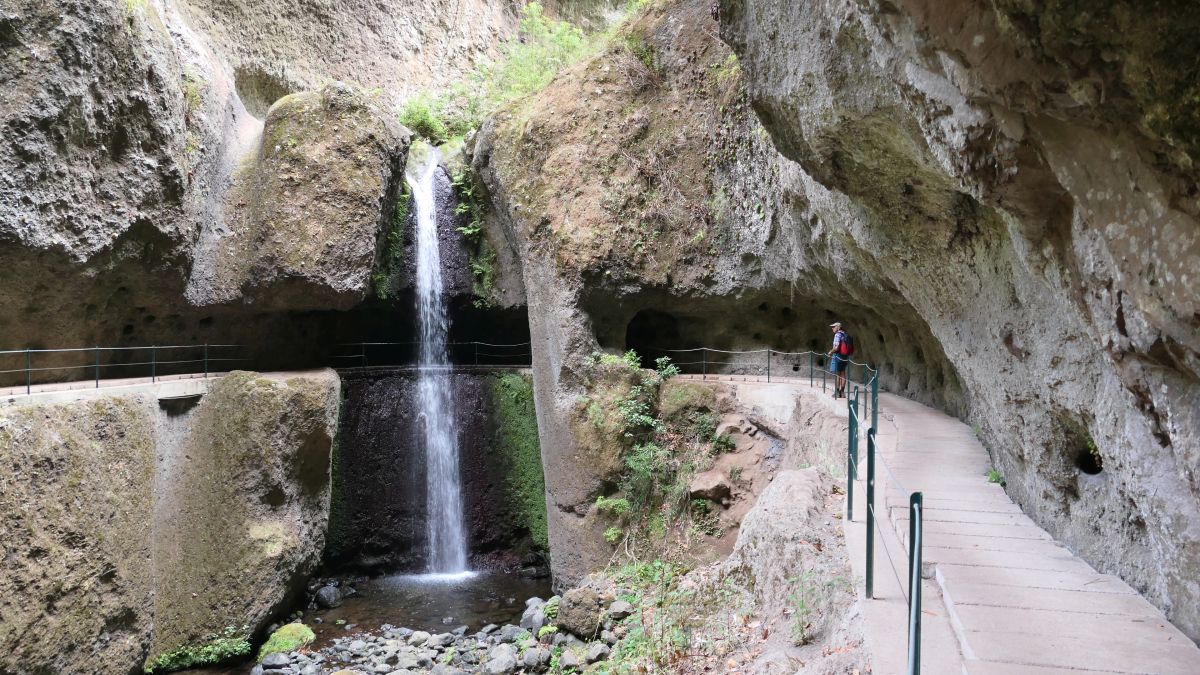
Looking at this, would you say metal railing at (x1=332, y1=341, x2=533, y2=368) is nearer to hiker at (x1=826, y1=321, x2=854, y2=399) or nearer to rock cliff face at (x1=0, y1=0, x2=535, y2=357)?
rock cliff face at (x1=0, y1=0, x2=535, y2=357)

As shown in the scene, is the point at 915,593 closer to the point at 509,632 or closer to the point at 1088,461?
the point at 1088,461

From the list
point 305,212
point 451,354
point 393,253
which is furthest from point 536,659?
point 393,253

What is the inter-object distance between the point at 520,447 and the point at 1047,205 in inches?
479

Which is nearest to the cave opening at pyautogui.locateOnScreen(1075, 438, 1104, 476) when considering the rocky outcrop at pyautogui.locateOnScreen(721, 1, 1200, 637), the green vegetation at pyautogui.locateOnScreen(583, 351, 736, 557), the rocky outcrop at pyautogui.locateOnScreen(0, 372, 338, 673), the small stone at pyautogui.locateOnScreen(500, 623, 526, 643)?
the rocky outcrop at pyautogui.locateOnScreen(721, 1, 1200, 637)

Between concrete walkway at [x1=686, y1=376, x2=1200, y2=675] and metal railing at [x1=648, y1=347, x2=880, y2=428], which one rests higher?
metal railing at [x1=648, y1=347, x2=880, y2=428]

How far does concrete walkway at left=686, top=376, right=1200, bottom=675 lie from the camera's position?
3475 millimetres

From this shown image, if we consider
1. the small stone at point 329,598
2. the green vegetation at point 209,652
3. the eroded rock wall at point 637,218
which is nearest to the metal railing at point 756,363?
the eroded rock wall at point 637,218

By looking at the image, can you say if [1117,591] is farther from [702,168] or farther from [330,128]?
[330,128]

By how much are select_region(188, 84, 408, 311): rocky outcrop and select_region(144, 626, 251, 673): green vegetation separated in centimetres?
579

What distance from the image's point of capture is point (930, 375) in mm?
12133

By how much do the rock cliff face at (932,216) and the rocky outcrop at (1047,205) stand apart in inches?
0.6

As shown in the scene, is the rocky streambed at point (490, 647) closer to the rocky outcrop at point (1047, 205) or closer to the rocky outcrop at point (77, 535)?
the rocky outcrop at point (77, 535)

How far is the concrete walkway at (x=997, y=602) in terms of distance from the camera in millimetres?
3475

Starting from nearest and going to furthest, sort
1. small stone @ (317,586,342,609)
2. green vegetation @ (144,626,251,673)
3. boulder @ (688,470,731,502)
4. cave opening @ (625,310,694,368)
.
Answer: green vegetation @ (144,626,251,673), boulder @ (688,470,731,502), small stone @ (317,586,342,609), cave opening @ (625,310,694,368)
